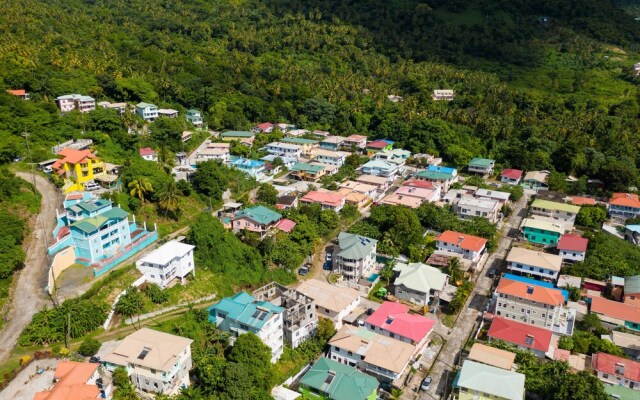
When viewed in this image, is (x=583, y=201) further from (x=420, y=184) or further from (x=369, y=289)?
(x=369, y=289)

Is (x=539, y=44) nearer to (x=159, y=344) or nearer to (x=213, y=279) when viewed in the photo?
(x=213, y=279)

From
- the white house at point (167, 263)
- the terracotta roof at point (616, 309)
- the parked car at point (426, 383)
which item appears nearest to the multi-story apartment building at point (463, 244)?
the terracotta roof at point (616, 309)

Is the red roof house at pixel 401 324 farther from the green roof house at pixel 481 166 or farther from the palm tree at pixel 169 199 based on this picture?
the green roof house at pixel 481 166

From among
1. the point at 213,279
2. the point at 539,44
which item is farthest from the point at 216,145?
the point at 539,44

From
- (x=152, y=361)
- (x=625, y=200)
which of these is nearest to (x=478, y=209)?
(x=625, y=200)

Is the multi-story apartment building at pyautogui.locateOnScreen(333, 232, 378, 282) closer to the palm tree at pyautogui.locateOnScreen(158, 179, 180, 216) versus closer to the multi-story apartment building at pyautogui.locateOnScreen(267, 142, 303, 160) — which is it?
the palm tree at pyautogui.locateOnScreen(158, 179, 180, 216)
